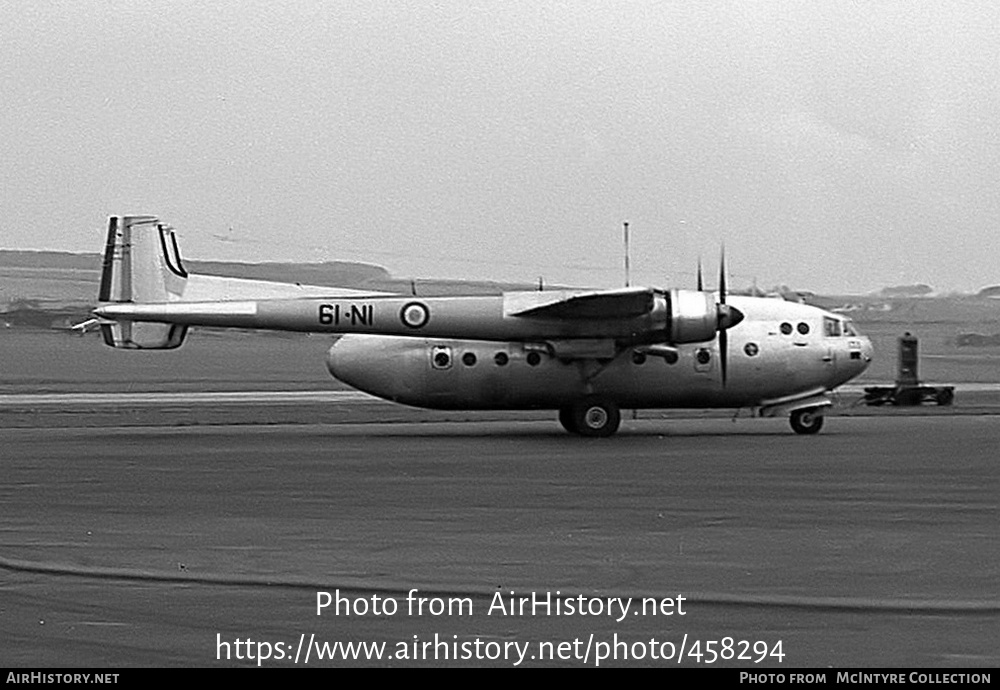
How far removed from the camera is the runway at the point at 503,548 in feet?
35.2

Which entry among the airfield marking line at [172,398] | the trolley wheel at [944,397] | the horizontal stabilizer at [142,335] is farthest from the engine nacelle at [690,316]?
the airfield marking line at [172,398]

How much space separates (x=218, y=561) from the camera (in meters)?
14.4

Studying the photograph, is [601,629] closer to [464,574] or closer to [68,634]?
[464,574]

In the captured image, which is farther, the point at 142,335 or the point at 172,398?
the point at 172,398

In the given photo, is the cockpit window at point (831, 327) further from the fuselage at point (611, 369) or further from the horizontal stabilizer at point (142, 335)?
the horizontal stabilizer at point (142, 335)

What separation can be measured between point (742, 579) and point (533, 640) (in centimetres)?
317

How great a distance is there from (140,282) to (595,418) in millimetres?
9951

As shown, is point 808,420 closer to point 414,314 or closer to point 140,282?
point 414,314

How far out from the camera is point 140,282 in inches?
1299

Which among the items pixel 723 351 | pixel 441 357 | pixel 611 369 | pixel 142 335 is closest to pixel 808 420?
pixel 723 351

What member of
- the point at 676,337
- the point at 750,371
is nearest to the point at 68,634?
the point at 676,337

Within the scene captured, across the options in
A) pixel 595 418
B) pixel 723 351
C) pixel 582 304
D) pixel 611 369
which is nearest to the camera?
pixel 582 304

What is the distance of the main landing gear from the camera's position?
3238cm

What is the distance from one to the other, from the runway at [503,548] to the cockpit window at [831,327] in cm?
565
